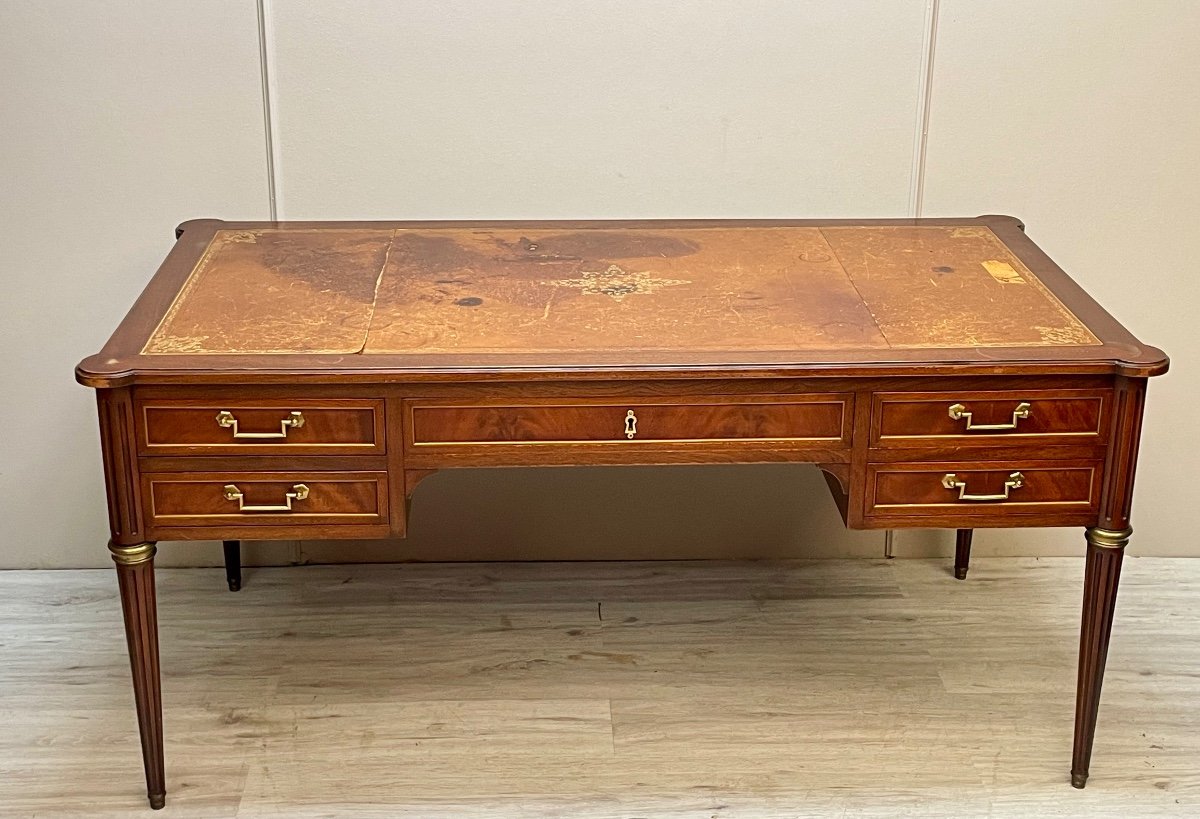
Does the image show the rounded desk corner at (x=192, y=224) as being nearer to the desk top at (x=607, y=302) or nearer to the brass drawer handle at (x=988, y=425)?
the desk top at (x=607, y=302)

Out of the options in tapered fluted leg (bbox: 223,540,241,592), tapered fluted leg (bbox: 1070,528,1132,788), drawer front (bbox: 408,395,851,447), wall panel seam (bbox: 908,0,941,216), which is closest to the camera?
drawer front (bbox: 408,395,851,447)

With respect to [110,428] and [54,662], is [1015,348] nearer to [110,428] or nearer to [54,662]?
[110,428]

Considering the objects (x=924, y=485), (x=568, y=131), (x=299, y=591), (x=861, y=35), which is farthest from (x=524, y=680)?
(x=861, y=35)

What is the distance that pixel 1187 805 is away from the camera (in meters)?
2.61

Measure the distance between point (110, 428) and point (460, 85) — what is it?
1.17m

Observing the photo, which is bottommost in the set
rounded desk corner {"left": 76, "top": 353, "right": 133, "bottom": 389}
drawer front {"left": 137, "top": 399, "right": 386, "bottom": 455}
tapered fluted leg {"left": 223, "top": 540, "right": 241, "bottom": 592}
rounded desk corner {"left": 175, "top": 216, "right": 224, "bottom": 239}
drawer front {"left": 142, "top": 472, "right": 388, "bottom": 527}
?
tapered fluted leg {"left": 223, "top": 540, "right": 241, "bottom": 592}

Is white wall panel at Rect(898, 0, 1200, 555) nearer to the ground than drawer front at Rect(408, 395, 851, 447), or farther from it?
farther from it

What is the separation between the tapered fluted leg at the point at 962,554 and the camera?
337cm

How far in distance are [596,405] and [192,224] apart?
114 cm

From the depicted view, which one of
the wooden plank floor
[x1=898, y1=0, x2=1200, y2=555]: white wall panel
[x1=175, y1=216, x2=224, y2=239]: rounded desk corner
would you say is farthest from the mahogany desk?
[x1=898, y1=0, x2=1200, y2=555]: white wall panel

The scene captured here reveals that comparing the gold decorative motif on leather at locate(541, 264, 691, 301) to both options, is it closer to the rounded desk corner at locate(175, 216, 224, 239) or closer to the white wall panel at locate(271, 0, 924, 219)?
the white wall panel at locate(271, 0, 924, 219)

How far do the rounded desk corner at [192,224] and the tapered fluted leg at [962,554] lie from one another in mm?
1827

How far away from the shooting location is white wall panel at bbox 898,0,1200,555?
309cm

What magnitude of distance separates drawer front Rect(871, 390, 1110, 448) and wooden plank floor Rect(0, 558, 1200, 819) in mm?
690
